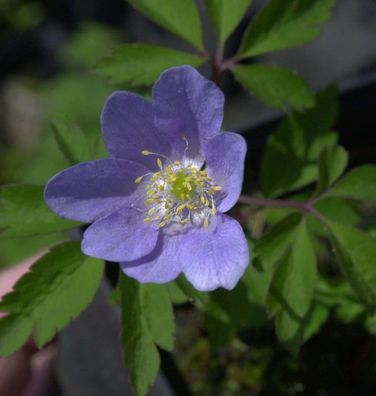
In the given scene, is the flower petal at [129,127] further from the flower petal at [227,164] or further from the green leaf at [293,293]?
the green leaf at [293,293]

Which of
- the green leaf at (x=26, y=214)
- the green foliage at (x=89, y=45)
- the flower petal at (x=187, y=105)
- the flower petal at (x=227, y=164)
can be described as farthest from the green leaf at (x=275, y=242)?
the green foliage at (x=89, y=45)

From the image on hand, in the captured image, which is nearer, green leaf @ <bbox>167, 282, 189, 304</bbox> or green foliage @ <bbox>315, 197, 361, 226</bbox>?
green leaf @ <bbox>167, 282, 189, 304</bbox>

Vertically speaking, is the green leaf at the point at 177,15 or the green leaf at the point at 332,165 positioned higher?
the green leaf at the point at 177,15

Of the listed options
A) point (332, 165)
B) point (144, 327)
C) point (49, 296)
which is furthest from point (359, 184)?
point (49, 296)

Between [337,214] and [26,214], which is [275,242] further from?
[26,214]

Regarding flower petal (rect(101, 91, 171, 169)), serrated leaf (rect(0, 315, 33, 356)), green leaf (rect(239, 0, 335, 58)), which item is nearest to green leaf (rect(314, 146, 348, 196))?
green leaf (rect(239, 0, 335, 58))

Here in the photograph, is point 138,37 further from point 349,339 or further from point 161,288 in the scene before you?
point 161,288

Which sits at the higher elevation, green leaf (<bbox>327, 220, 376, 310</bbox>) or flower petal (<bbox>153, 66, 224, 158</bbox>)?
flower petal (<bbox>153, 66, 224, 158</bbox>)

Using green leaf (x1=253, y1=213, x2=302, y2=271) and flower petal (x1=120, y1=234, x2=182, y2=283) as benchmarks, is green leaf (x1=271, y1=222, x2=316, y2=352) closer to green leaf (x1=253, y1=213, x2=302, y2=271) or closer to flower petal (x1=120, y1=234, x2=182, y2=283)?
green leaf (x1=253, y1=213, x2=302, y2=271)
